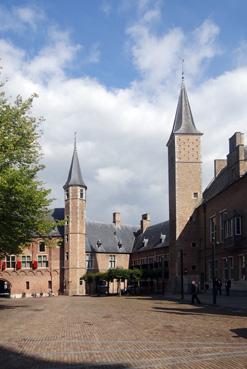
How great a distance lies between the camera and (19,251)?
34000mm

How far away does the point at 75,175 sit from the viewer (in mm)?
79500

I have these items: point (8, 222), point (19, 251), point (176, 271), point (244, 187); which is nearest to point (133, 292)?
point (176, 271)

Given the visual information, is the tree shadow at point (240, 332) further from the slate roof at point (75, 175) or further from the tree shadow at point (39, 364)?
the slate roof at point (75, 175)

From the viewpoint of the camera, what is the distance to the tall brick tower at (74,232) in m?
75.1

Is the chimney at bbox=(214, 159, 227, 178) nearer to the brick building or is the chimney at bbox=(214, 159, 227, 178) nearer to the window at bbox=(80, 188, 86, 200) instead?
the brick building

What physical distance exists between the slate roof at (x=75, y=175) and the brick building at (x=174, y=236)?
160 mm

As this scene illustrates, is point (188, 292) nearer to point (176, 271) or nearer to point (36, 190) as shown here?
point (176, 271)

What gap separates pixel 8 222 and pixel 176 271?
35.6m

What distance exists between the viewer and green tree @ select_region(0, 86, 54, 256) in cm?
2808

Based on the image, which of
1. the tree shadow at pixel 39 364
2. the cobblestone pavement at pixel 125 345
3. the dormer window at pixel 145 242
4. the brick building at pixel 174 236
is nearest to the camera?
the tree shadow at pixel 39 364

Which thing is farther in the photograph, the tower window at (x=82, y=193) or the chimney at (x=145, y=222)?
the chimney at (x=145, y=222)

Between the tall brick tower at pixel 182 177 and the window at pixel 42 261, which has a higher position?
the tall brick tower at pixel 182 177

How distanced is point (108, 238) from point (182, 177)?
2418 cm

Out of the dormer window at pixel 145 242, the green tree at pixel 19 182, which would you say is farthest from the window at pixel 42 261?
the green tree at pixel 19 182
